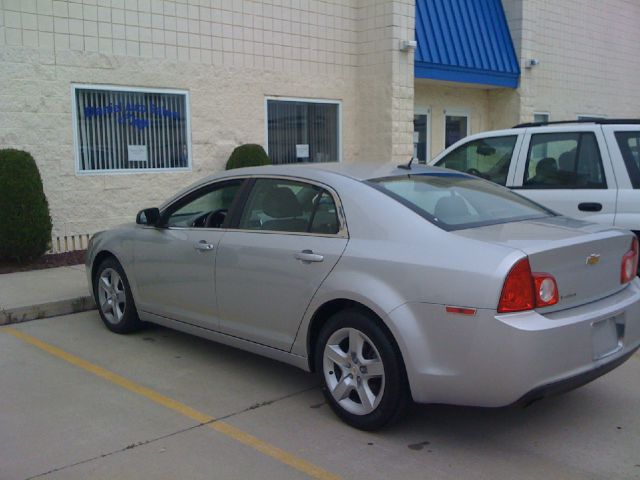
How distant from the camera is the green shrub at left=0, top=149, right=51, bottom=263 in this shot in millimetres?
8719

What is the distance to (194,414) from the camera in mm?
4625

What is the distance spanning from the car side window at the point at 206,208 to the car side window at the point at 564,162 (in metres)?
3.30

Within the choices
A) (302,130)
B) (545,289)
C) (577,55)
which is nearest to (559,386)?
(545,289)

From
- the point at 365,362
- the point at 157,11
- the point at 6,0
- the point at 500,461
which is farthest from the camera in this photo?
the point at 157,11

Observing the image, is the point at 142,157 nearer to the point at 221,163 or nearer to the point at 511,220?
the point at 221,163

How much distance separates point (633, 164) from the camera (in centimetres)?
661

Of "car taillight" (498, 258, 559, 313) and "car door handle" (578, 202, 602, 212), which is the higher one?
"car door handle" (578, 202, 602, 212)

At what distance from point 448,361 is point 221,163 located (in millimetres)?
8275

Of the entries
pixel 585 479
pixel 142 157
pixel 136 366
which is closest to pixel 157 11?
pixel 142 157

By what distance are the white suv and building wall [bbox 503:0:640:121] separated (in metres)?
9.43

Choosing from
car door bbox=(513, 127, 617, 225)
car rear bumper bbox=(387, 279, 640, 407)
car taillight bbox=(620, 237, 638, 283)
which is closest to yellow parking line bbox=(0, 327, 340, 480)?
car rear bumper bbox=(387, 279, 640, 407)

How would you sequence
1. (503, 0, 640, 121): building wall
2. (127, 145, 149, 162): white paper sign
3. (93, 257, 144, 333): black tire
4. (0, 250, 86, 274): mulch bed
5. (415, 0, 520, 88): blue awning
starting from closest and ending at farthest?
(93, 257, 144, 333): black tire, (0, 250, 86, 274): mulch bed, (127, 145, 149, 162): white paper sign, (415, 0, 520, 88): blue awning, (503, 0, 640, 121): building wall

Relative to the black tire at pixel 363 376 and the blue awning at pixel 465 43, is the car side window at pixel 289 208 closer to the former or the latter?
the black tire at pixel 363 376

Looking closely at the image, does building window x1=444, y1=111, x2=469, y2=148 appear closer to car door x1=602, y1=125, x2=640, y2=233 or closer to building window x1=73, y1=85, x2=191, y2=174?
building window x1=73, y1=85, x2=191, y2=174
